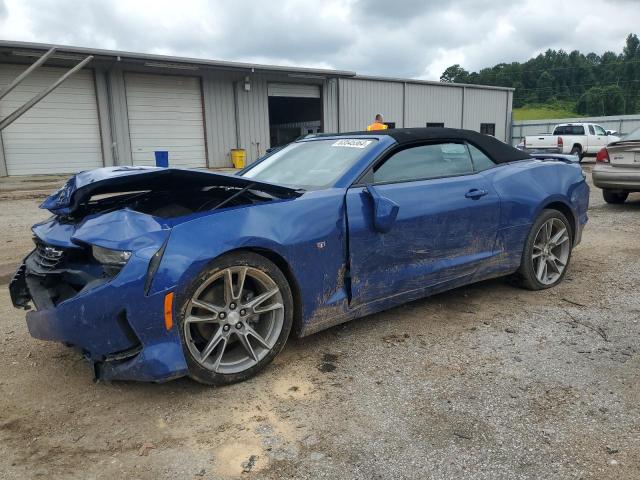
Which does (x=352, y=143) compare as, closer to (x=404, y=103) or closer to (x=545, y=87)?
(x=404, y=103)

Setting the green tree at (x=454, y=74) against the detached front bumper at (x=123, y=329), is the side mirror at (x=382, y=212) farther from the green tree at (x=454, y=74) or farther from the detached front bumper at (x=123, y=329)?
the green tree at (x=454, y=74)

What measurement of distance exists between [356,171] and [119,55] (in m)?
13.5

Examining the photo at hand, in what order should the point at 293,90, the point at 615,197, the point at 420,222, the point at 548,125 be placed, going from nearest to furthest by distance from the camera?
the point at 420,222, the point at 615,197, the point at 293,90, the point at 548,125

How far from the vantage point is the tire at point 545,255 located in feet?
14.2

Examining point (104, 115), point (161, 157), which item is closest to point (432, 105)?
point (161, 157)

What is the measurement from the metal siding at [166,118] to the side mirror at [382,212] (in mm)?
14793

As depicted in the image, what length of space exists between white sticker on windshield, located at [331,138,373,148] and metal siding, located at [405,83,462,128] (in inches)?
801

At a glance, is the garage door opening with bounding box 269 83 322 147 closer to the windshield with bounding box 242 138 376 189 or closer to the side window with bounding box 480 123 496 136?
the side window with bounding box 480 123 496 136

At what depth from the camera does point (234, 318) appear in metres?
2.81

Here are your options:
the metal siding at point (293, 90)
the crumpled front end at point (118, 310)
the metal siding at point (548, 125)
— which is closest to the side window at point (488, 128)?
the metal siding at point (548, 125)

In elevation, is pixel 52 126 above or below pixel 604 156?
above

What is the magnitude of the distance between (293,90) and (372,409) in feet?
60.7

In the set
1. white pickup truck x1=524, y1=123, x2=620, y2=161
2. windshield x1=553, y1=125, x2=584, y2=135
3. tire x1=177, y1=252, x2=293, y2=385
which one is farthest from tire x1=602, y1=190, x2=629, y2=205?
windshield x1=553, y1=125, x2=584, y2=135

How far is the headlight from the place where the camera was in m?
2.50
